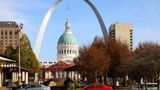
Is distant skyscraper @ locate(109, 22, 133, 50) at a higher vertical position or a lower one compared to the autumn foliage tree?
higher

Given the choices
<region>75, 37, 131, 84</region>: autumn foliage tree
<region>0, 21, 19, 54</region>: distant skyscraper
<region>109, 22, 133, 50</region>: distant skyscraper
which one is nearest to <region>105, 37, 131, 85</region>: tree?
<region>75, 37, 131, 84</region>: autumn foliage tree

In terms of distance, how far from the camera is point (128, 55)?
88938 millimetres

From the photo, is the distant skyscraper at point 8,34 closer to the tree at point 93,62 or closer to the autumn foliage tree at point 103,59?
the autumn foliage tree at point 103,59

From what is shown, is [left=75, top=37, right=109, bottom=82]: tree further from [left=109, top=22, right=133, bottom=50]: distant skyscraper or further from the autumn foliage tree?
[left=109, top=22, right=133, bottom=50]: distant skyscraper

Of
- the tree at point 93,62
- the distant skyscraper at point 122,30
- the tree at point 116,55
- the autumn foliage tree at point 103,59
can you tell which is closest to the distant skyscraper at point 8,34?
the distant skyscraper at point 122,30

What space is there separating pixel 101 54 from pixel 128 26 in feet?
339

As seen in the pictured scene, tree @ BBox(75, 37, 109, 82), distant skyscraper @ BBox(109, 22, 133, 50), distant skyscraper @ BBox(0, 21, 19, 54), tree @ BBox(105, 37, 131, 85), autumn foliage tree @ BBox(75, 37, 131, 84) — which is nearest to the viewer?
tree @ BBox(75, 37, 109, 82)

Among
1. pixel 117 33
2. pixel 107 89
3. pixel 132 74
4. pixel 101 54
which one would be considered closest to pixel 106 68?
pixel 101 54

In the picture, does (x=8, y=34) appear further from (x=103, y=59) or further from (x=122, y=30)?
(x=103, y=59)

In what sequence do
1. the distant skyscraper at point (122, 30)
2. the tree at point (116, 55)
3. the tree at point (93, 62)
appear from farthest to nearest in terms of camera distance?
the distant skyscraper at point (122, 30), the tree at point (116, 55), the tree at point (93, 62)

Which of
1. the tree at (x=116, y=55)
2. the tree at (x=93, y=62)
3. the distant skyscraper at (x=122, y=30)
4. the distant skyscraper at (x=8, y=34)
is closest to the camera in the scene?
the tree at (x=93, y=62)

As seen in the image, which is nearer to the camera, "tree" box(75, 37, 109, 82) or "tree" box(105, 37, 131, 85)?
"tree" box(75, 37, 109, 82)

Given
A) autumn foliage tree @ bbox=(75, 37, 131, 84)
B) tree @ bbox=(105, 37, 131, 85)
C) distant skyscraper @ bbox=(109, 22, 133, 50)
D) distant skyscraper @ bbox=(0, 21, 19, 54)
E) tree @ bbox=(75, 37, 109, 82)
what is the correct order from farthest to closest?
distant skyscraper @ bbox=(109, 22, 133, 50)
distant skyscraper @ bbox=(0, 21, 19, 54)
tree @ bbox=(105, 37, 131, 85)
autumn foliage tree @ bbox=(75, 37, 131, 84)
tree @ bbox=(75, 37, 109, 82)

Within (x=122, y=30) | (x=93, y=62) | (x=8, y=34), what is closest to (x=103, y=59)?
(x=93, y=62)
